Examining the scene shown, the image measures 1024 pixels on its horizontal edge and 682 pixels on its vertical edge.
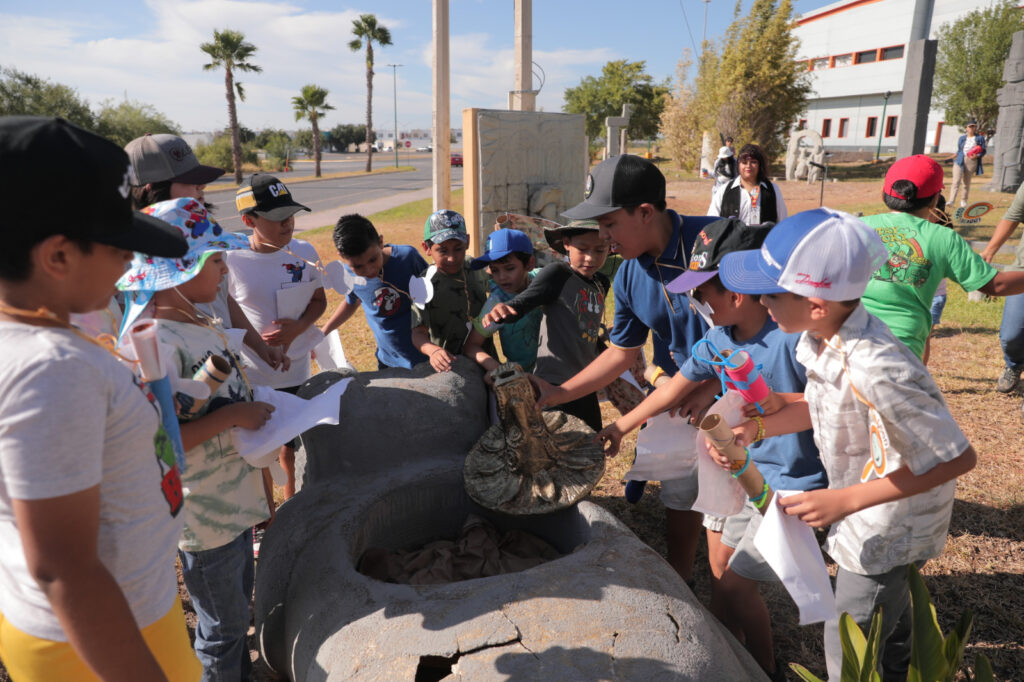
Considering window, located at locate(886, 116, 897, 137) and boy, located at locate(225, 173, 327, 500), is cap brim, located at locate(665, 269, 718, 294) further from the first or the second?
window, located at locate(886, 116, 897, 137)

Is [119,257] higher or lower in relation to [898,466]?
higher

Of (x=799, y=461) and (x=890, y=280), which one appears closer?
(x=799, y=461)

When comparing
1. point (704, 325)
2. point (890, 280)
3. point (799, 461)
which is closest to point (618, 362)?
point (704, 325)

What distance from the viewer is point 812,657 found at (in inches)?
111

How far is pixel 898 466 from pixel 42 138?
6.53ft

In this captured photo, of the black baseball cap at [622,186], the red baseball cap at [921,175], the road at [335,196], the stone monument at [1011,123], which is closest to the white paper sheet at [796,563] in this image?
the black baseball cap at [622,186]

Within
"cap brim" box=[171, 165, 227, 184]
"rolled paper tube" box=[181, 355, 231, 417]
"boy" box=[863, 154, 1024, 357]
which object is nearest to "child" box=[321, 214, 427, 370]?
"cap brim" box=[171, 165, 227, 184]

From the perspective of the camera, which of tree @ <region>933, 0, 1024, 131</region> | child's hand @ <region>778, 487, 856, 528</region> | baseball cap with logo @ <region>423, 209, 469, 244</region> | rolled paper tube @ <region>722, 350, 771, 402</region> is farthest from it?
tree @ <region>933, 0, 1024, 131</region>

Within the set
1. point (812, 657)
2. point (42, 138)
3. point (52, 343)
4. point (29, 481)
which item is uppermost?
point (42, 138)

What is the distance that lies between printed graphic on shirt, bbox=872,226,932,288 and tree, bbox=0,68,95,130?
3857 centimetres

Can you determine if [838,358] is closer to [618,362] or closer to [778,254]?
[778,254]

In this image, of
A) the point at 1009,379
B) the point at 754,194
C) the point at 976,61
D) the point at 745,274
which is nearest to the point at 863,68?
the point at 976,61

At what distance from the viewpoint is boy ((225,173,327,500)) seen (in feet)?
10.6

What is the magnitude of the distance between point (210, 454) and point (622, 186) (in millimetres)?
1755
